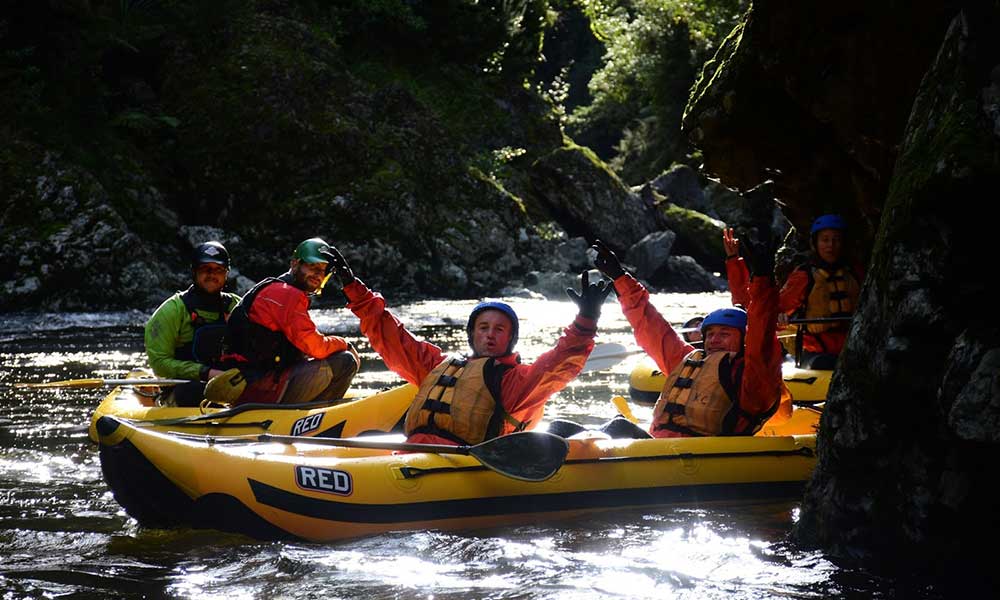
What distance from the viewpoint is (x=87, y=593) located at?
3627 mm

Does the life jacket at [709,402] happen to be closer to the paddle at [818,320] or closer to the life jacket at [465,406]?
the life jacket at [465,406]

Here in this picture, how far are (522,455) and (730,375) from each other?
135 centimetres

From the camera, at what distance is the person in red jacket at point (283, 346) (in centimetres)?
603

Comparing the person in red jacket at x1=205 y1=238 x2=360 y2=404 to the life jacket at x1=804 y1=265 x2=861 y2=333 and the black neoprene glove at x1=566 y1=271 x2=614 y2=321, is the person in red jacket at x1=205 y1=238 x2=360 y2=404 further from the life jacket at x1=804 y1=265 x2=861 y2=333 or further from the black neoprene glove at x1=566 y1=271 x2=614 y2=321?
the life jacket at x1=804 y1=265 x2=861 y2=333

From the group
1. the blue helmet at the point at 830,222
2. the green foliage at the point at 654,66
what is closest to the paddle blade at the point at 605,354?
the blue helmet at the point at 830,222

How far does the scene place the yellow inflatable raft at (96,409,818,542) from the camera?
171 inches

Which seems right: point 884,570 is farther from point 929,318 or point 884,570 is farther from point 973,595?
point 929,318

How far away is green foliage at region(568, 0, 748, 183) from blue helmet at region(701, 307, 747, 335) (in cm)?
2268

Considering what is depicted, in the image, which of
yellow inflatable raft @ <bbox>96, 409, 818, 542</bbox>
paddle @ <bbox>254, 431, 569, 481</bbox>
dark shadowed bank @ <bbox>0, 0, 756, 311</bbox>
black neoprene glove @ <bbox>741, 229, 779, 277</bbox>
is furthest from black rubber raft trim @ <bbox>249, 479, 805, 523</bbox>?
dark shadowed bank @ <bbox>0, 0, 756, 311</bbox>

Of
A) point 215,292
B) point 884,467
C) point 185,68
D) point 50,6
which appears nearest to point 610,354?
point 215,292

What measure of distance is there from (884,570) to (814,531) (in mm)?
410

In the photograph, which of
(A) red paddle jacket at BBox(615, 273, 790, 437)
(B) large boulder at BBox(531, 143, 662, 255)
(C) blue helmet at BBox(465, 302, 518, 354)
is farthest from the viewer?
(B) large boulder at BBox(531, 143, 662, 255)

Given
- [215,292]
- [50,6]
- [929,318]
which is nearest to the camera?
[929,318]

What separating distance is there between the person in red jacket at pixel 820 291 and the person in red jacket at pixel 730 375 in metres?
1.77
